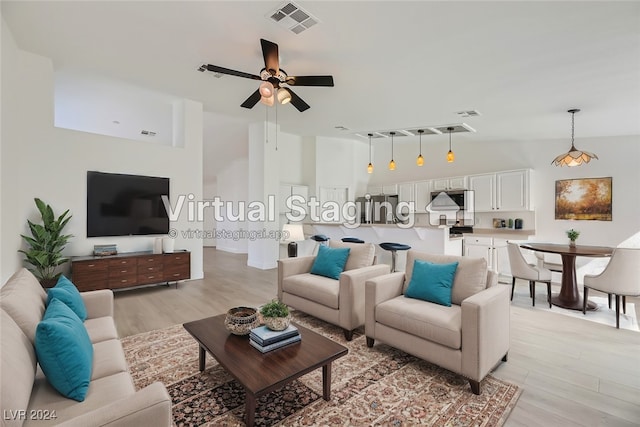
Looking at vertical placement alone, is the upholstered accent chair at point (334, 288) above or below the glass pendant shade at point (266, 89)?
below

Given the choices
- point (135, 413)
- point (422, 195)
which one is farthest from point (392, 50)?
point (422, 195)

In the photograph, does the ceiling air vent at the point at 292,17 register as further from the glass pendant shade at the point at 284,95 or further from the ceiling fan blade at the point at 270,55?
the glass pendant shade at the point at 284,95

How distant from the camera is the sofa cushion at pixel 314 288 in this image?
122 inches

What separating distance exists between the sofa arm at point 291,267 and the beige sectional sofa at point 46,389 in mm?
1977

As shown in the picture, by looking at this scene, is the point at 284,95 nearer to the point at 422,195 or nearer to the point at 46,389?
the point at 46,389

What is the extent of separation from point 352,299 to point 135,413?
2091mm

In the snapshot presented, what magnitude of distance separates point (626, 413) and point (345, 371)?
1.87m

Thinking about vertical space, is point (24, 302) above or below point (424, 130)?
below

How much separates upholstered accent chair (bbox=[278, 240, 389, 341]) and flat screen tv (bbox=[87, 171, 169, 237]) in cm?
269

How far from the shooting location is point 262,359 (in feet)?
6.21

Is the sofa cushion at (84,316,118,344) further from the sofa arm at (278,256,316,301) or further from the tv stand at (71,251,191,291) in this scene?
the tv stand at (71,251,191,291)

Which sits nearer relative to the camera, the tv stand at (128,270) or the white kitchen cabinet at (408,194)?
the tv stand at (128,270)

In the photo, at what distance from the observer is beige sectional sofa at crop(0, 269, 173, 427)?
3.44ft

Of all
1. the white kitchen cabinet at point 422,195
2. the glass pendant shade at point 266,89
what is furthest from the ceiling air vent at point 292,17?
the white kitchen cabinet at point 422,195
